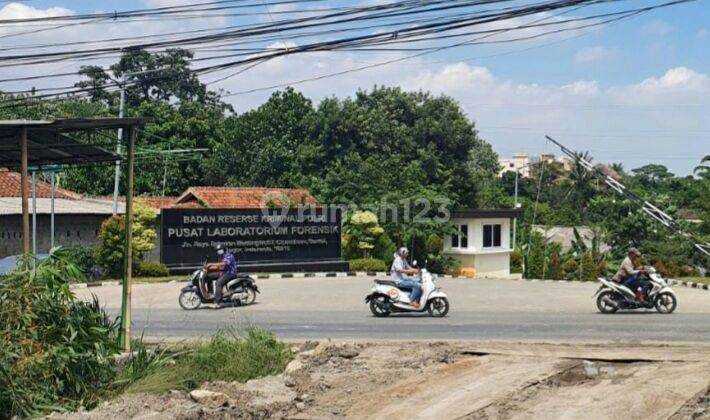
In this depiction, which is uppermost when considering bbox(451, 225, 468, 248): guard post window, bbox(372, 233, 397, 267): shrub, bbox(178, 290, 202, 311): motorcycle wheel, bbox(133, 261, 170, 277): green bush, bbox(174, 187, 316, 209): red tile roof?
bbox(174, 187, 316, 209): red tile roof

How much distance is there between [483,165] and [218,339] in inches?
3082

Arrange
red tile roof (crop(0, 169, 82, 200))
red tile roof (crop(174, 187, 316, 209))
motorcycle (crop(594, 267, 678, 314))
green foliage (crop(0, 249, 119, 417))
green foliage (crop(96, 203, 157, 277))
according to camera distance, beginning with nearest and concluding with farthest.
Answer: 1. green foliage (crop(0, 249, 119, 417))
2. motorcycle (crop(594, 267, 678, 314))
3. green foliage (crop(96, 203, 157, 277))
4. red tile roof (crop(174, 187, 316, 209))
5. red tile roof (crop(0, 169, 82, 200))

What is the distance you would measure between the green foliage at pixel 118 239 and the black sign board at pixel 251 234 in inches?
29.4

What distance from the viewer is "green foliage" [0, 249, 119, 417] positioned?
33.0ft

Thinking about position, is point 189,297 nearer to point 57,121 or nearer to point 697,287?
point 57,121

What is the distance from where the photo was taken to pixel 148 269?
34.8 m

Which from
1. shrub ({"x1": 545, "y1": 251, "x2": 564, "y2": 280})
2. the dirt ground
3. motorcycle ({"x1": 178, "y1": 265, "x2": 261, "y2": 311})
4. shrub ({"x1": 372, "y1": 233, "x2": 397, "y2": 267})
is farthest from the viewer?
shrub ({"x1": 545, "y1": 251, "x2": 564, "y2": 280})

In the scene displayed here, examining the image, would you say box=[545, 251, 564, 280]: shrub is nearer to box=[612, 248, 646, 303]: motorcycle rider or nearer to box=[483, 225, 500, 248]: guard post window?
box=[483, 225, 500, 248]: guard post window

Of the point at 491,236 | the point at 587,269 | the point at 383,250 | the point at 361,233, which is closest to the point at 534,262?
the point at 491,236

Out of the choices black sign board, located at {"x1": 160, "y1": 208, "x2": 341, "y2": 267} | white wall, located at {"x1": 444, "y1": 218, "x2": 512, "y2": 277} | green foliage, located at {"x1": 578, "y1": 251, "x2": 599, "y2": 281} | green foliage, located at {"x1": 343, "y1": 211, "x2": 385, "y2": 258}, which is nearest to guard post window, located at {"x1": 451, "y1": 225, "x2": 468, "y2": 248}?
white wall, located at {"x1": 444, "y1": 218, "x2": 512, "y2": 277}

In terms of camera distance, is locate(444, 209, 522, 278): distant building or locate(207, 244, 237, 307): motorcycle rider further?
locate(444, 209, 522, 278): distant building

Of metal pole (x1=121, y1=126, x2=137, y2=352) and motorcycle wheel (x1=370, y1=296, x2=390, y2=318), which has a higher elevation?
metal pole (x1=121, y1=126, x2=137, y2=352)

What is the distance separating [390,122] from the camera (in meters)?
58.3

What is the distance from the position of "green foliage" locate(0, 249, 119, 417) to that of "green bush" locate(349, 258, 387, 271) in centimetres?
2872
